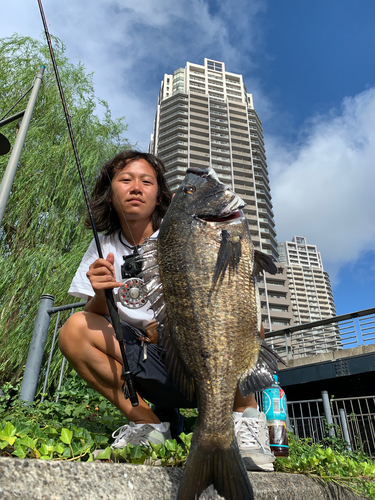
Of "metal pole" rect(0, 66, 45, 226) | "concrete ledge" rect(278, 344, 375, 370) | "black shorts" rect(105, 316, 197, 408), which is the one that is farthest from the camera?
"concrete ledge" rect(278, 344, 375, 370)

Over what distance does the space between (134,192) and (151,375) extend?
4.47ft

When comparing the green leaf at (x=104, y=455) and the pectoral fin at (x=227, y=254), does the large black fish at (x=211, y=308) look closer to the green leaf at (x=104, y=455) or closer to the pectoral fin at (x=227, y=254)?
the pectoral fin at (x=227, y=254)

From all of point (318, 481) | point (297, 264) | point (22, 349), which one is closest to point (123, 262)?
point (318, 481)

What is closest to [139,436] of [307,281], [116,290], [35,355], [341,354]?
[116,290]

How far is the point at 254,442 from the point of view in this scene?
1947 millimetres

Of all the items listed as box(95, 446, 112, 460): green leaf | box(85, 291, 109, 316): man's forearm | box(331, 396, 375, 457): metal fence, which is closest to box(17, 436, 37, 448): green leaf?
box(95, 446, 112, 460): green leaf

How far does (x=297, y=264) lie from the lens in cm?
15688

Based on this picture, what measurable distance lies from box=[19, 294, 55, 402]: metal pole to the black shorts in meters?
2.89

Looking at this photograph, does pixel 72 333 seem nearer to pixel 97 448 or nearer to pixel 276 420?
pixel 97 448

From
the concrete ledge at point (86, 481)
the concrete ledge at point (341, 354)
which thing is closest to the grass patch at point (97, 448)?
the concrete ledge at point (86, 481)

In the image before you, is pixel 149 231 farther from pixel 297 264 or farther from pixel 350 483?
pixel 297 264

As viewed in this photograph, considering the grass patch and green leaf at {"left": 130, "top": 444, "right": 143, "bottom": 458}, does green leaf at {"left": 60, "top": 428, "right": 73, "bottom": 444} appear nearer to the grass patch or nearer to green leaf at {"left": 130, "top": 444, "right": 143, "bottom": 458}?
the grass patch

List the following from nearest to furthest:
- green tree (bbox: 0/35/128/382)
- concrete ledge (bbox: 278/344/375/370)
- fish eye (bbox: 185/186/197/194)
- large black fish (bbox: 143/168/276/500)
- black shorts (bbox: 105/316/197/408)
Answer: large black fish (bbox: 143/168/276/500)
fish eye (bbox: 185/186/197/194)
black shorts (bbox: 105/316/197/408)
green tree (bbox: 0/35/128/382)
concrete ledge (bbox: 278/344/375/370)

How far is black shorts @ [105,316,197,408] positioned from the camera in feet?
6.81
